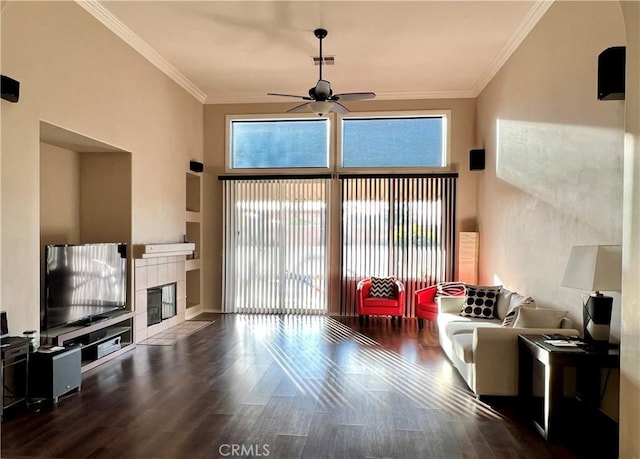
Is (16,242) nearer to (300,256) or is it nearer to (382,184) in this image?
(300,256)

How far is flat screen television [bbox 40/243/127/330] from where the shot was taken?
160 inches

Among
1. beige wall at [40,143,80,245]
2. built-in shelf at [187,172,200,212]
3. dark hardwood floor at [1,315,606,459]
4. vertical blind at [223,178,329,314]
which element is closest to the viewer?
dark hardwood floor at [1,315,606,459]

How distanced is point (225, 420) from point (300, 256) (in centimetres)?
448

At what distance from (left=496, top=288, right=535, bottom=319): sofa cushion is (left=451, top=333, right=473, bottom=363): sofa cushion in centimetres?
77

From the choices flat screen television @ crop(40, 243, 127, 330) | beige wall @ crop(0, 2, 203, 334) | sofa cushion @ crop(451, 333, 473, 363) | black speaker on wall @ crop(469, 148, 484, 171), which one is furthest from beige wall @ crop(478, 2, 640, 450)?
flat screen television @ crop(40, 243, 127, 330)

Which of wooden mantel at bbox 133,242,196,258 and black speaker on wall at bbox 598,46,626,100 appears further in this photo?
wooden mantel at bbox 133,242,196,258

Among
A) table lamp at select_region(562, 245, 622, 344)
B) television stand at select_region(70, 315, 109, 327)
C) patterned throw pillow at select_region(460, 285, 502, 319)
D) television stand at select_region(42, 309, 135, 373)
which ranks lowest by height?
television stand at select_region(42, 309, 135, 373)

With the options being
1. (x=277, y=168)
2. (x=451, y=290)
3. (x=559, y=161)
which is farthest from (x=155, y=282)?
(x=559, y=161)

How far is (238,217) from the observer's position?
7.70 m

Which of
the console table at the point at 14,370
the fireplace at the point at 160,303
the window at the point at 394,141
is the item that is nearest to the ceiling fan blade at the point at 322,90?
the window at the point at 394,141

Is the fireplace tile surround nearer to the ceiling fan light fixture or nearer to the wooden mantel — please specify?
the wooden mantel

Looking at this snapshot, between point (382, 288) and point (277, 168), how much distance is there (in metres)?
2.94

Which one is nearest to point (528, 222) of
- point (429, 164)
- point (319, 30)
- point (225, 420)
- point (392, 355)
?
point (392, 355)

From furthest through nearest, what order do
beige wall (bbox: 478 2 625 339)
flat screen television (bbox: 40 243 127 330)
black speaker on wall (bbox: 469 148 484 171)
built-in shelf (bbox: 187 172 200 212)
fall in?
built-in shelf (bbox: 187 172 200 212), black speaker on wall (bbox: 469 148 484 171), flat screen television (bbox: 40 243 127 330), beige wall (bbox: 478 2 625 339)
